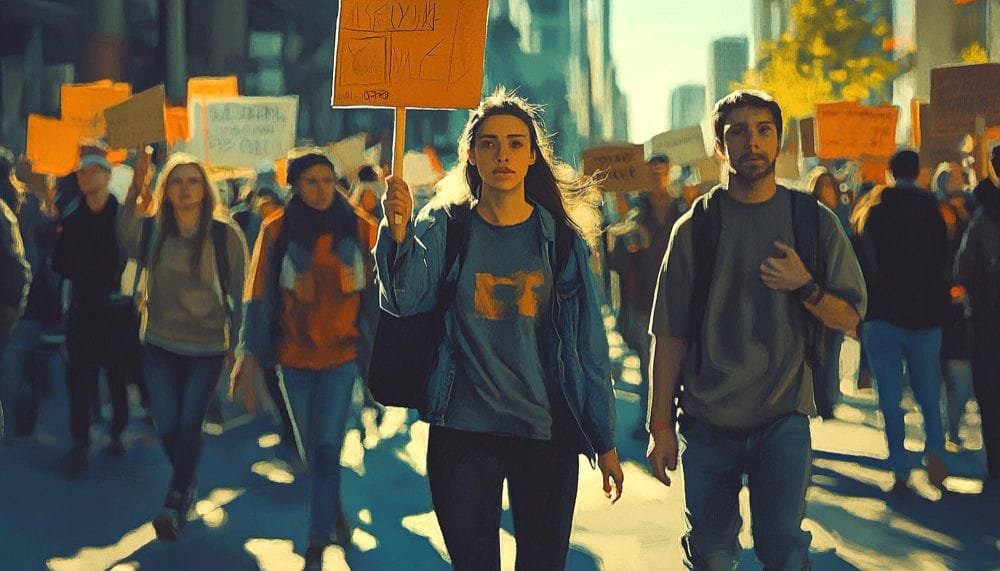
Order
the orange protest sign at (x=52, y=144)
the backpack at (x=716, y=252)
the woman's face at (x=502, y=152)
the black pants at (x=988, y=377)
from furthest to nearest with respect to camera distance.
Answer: the orange protest sign at (x=52, y=144)
the black pants at (x=988, y=377)
the backpack at (x=716, y=252)
the woman's face at (x=502, y=152)

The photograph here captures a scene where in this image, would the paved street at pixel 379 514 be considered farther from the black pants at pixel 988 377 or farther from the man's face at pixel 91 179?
the man's face at pixel 91 179

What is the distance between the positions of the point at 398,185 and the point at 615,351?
12.4 m

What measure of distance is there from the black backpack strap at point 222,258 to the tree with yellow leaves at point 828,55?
3875 cm

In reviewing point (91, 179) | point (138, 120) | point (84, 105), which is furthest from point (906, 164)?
point (84, 105)

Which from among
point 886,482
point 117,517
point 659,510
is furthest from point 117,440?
point 886,482

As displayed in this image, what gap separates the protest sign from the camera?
4.71 meters

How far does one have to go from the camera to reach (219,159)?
14719mm

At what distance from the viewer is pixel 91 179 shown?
872 centimetres

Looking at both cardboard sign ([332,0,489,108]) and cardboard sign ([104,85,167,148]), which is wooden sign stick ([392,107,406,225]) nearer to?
cardboard sign ([332,0,489,108])

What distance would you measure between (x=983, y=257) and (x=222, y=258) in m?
4.29

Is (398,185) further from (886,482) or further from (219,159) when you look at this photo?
(219,159)

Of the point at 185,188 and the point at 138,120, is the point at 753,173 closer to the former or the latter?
the point at 185,188

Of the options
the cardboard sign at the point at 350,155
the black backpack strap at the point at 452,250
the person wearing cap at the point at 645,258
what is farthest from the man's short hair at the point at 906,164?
the cardboard sign at the point at 350,155

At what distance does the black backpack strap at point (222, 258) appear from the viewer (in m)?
7.12
